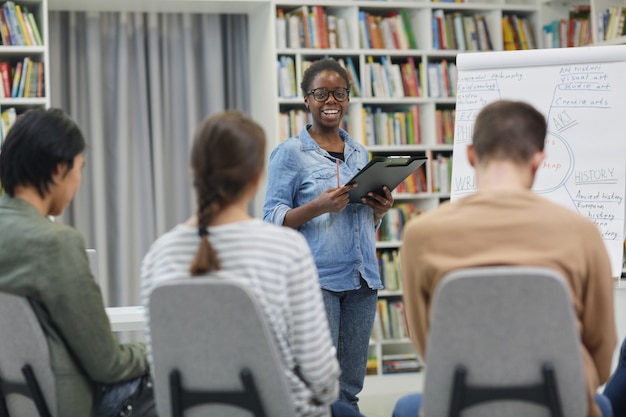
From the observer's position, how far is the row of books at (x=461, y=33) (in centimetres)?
538

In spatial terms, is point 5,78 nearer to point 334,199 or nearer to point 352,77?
point 352,77

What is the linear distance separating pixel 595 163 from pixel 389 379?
2396 mm

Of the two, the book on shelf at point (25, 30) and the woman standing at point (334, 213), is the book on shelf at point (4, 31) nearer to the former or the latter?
the book on shelf at point (25, 30)

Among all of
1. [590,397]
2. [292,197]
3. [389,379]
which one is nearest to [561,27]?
[389,379]

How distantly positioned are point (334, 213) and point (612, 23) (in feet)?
8.91

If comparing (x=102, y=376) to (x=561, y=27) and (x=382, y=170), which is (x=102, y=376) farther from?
(x=561, y=27)

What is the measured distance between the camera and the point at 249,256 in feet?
5.74

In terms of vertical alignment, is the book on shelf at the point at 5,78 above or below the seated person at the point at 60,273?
above

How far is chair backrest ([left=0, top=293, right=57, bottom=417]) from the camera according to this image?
1.92m

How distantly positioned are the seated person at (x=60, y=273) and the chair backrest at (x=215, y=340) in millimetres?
269

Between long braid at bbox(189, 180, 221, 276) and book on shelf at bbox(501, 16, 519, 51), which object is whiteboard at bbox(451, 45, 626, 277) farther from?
book on shelf at bbox(501, 16, 519, 51)

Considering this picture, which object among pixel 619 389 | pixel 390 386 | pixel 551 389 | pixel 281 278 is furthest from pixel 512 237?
pixel 390 386

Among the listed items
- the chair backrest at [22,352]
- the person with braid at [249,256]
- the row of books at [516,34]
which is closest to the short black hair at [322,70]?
the person with braid at [249,256]

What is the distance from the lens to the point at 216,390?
1763 millimetres
